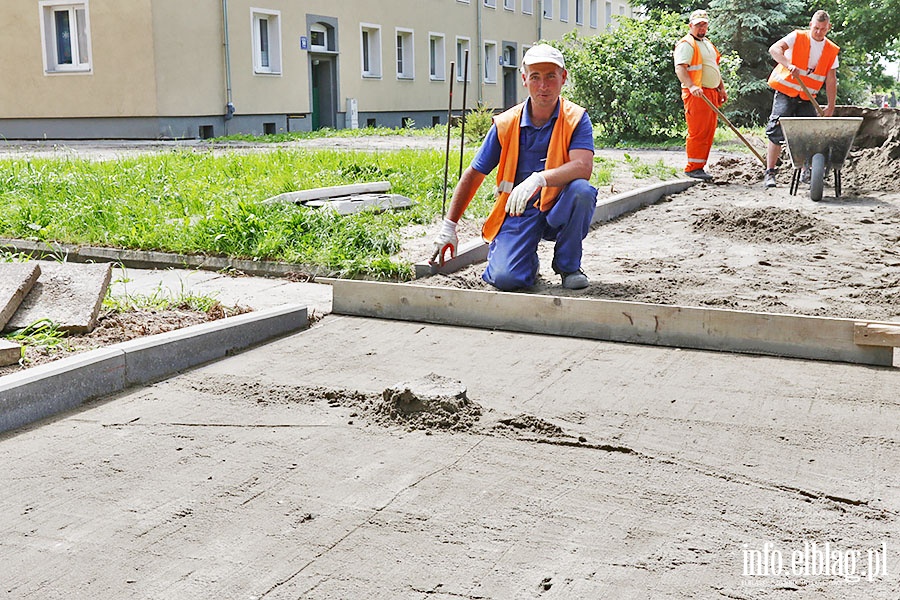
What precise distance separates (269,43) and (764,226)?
69.4 feet

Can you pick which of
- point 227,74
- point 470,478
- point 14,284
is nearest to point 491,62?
point 227,74

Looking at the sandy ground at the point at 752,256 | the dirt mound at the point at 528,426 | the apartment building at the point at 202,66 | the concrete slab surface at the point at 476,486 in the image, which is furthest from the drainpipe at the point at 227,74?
the dirt mound at the point at 528,426

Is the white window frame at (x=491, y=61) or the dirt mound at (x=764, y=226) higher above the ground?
the white window frame at (x=491, y=61)

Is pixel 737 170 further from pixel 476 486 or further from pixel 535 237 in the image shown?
pixel 476 486

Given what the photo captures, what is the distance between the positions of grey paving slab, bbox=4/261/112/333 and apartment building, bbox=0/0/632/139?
1687 cm

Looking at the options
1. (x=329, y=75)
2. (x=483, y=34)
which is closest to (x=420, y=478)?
(x=329, y=75)

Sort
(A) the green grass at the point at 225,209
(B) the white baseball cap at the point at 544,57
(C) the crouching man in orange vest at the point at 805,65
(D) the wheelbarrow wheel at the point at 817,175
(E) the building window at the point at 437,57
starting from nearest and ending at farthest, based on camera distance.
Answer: (B) the white baseball cap at the point at 544,57 < (A) the green grass at the point at 225,209 < (D) the wheelbarrow wheel at the point at 817,175 < (C) the crouching man in orange vest at the point at 805,65 < (E) the building window at the point at 437,57

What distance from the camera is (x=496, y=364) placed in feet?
17.4

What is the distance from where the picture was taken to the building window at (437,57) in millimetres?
36406

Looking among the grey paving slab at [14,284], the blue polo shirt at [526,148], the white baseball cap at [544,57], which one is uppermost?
the white baseball cap at [544,57]

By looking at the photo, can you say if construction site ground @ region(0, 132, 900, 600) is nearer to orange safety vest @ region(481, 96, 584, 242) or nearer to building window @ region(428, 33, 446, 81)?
orange safety vest @ region(481, 96, 584, 242)

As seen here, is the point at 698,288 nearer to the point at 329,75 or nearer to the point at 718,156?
the point at 718,156

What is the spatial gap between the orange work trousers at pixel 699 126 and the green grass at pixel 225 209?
1419 mm

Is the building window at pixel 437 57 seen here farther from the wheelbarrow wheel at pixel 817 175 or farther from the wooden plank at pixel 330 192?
the wooden plank at pixel 330 192
